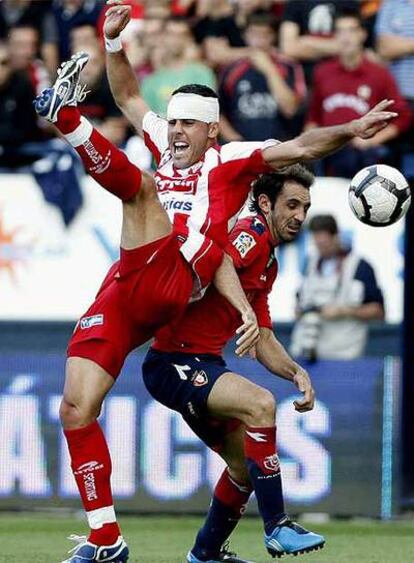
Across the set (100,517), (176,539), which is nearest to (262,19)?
(176,539)

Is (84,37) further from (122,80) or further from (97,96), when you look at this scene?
(122,80)

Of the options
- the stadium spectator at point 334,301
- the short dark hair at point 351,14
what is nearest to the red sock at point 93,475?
the stadium spectator at point 334,301

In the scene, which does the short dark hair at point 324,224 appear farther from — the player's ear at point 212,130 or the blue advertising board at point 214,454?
the player's ear at point 212,130

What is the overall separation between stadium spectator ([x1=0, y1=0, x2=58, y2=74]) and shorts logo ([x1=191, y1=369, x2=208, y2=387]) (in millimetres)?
7838

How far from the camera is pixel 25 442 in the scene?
1219 centimetres

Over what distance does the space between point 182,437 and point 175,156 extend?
4.03 meters

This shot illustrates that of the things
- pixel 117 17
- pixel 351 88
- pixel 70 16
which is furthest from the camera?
pixel 70 16

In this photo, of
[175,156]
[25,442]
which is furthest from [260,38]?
[175,156]

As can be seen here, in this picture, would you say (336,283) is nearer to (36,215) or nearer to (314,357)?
(314,357)

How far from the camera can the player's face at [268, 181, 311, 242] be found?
852 centimetres

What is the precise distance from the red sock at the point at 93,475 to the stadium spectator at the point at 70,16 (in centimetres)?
775

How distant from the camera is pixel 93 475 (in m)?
7.93

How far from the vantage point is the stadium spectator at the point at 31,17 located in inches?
610

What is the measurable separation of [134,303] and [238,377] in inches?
26.6
